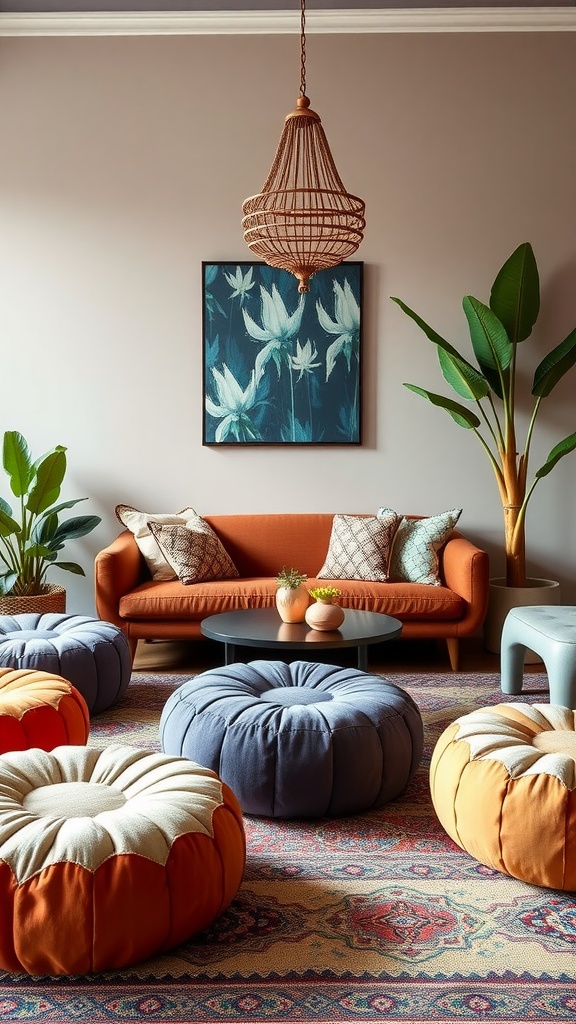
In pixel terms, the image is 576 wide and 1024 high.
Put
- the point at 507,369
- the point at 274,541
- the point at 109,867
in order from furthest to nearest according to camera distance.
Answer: the point at 274,541 → the point at 507,369 → the point at 109,867

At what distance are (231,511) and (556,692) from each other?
92.3 inches

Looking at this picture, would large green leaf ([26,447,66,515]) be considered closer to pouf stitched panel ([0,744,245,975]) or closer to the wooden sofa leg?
the wooden sofa leg

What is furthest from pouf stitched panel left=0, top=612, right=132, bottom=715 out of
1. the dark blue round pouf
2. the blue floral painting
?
the blue floral painting

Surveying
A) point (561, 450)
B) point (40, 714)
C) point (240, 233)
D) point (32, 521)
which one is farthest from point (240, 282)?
point (40, 714)

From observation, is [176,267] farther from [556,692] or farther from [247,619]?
[556,692]

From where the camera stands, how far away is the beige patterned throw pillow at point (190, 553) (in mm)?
4734

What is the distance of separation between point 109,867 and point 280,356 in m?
3.77

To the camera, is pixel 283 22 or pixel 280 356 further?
pixel 280 356

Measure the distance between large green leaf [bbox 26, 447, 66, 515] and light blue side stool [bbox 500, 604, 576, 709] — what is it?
2.37 m

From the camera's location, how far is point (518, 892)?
235cm

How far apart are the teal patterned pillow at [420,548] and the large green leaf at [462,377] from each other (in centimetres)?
63

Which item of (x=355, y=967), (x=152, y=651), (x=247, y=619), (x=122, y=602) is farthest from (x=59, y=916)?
(x=152, y=651)

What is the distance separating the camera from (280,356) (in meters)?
5.31

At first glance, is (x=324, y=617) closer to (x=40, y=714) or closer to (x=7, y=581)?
(x=40, y=714)
